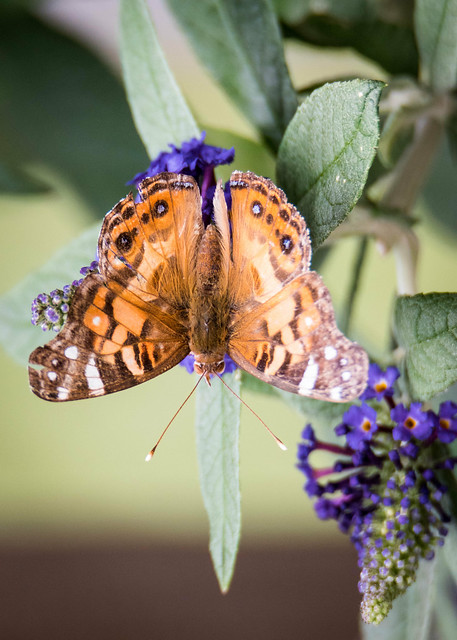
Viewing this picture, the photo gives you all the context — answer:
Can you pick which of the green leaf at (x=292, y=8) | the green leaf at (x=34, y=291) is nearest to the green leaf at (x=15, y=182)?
the green leaf at (x=34, y=291)

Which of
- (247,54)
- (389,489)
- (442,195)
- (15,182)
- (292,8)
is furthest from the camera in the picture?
(442,195)

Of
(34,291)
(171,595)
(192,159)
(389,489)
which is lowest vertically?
(171,595)

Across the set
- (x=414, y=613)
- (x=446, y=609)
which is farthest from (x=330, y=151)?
(x=446, y=609)

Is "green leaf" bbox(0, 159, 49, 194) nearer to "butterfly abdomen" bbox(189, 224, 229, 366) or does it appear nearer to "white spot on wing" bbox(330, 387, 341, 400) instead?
"butterfly abdomen" bbox(189, 224, 229, 366)

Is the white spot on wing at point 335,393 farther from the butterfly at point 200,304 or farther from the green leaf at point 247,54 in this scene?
the green leaf at point 247,54

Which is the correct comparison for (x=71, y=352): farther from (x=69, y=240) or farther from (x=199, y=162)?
(x=69, y=240)

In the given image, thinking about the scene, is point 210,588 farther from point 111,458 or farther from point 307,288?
point 307,288

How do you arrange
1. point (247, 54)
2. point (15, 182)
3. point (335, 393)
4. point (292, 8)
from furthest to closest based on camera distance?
point (15, 182)
point (292, 8)
point (247, 54)
point (335, 393)
